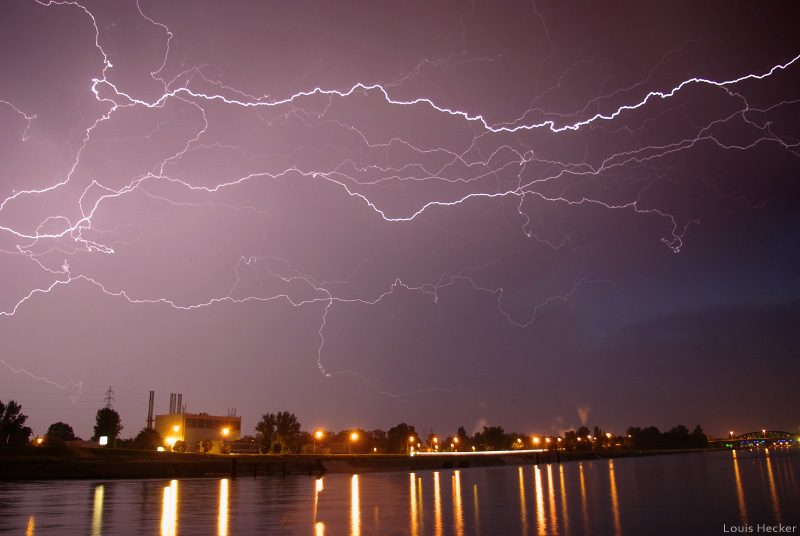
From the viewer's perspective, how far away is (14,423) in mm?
63656

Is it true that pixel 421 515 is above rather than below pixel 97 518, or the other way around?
below

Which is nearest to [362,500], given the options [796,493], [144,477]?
[796,493]

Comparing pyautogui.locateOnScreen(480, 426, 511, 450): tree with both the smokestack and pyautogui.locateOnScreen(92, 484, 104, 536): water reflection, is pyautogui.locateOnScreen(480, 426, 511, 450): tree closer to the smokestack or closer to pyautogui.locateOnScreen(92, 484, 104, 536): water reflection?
the smokestack

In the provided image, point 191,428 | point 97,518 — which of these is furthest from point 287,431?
point 97,518

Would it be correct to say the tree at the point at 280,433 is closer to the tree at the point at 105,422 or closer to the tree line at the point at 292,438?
the tree line at the point at 292,438

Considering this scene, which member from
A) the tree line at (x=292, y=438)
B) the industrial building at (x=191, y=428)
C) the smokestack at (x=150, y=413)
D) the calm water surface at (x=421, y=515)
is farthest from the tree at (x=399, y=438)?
the calm water surface at (x=421, y=515)

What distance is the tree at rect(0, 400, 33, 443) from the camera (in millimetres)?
60594

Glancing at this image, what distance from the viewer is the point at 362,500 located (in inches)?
721

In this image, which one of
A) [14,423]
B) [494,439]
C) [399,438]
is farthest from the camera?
[494,439]

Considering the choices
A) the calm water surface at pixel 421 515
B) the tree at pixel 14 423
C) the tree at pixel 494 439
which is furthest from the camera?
the tree at pixel 494 439

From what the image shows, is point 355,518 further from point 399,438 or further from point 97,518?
point 399,438

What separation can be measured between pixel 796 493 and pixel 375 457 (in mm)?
49788

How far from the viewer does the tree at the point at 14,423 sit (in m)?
60.6

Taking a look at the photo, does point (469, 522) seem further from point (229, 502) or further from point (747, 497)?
point (747, 497)
